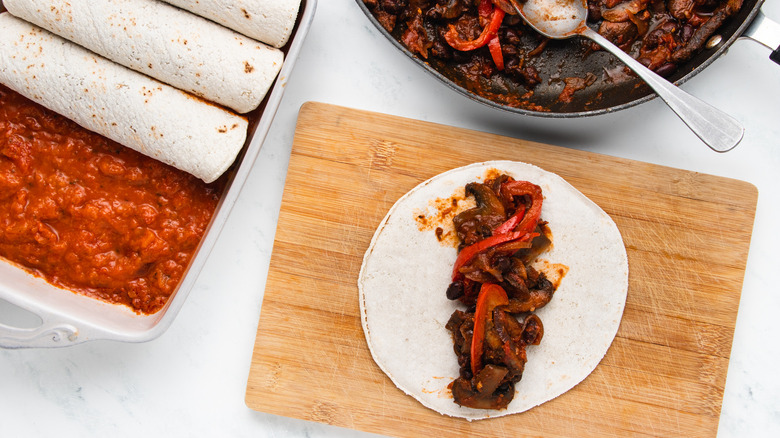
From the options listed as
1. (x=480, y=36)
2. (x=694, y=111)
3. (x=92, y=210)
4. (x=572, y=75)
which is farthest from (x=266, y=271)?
(x=694, y=111)

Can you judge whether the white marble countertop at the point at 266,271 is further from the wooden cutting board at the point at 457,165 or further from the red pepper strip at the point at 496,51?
the red pepper strip at the point at 496,51

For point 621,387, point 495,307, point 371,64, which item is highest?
point 371,64

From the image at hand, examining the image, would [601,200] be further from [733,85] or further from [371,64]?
[371,64]

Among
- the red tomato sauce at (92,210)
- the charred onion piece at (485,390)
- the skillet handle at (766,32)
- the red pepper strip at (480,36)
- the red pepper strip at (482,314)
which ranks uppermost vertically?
the red pepper strip at (480,36)

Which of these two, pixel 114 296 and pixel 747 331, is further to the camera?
pixel 747 331

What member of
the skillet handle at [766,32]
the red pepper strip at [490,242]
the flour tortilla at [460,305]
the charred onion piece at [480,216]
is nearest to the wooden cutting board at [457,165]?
the flour tortilla at [460,305]

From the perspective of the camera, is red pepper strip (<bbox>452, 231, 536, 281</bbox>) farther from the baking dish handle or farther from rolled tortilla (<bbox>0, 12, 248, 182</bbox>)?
the baking dish handle

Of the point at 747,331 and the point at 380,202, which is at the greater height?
the point at 380,202

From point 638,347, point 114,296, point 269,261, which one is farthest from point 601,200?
point 114,296
